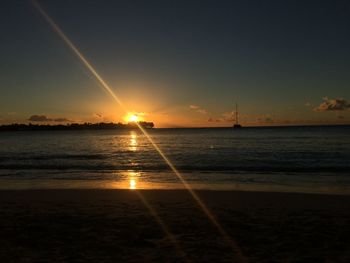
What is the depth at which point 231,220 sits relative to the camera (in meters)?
10.9

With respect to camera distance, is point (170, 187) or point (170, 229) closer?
point (170, 229)

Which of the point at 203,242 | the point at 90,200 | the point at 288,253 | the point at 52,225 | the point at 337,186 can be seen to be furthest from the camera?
the point at 337,186

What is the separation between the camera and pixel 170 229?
9781 millimetres

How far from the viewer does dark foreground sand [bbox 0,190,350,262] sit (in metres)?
7.70

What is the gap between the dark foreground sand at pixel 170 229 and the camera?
25.3ft

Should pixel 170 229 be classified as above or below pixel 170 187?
above

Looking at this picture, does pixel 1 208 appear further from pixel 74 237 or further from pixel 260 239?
pixel 260 239

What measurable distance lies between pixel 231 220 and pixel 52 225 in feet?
15.2

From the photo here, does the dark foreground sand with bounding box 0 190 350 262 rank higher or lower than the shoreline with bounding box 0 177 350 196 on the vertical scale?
higher

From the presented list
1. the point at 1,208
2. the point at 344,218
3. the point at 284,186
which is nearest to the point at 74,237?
the point at 1,208

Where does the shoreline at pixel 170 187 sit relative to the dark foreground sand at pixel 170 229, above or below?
below

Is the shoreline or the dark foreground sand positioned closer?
the dark foreground sand

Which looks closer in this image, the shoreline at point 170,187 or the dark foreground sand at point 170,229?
the dark foreground sand at point 170,229

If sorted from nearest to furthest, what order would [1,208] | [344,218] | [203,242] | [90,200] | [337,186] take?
1. [203,242]
2. [344,218]
3. [1,208]
4. [90,200]
5. [337,186]
